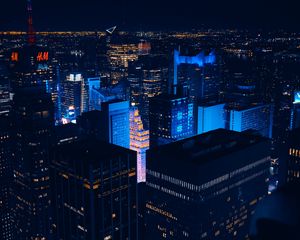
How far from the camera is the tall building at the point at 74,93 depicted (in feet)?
205

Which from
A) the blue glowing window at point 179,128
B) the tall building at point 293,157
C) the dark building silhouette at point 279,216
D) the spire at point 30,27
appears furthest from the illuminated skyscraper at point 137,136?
the dark building silhouette at point 279,216

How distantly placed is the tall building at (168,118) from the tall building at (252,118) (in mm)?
5241

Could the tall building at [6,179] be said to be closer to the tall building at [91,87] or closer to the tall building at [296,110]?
the tall building at [91,87]

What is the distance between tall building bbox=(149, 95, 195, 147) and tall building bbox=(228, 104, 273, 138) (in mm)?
5241

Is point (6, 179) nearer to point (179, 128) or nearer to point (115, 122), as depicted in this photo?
point (115, 122)

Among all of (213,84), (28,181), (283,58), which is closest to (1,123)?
(28,181)

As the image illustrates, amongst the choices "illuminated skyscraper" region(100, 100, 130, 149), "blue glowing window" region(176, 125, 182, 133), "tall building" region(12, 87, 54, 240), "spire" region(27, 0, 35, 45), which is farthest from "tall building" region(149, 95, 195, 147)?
"spire" region(27, 0, 35, 45)

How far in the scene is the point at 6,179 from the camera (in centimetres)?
3969

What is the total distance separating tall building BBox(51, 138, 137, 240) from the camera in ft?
77.9

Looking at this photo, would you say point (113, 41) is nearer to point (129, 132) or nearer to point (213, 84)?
point (213, 84)

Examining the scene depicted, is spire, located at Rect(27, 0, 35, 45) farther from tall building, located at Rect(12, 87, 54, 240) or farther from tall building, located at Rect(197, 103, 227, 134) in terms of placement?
tall building, located at Rect(197, 103, 227, 134)

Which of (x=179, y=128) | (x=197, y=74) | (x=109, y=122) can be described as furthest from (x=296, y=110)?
(x=109, y=122)

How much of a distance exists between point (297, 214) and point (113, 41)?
245ft

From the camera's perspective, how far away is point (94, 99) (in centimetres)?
5816
